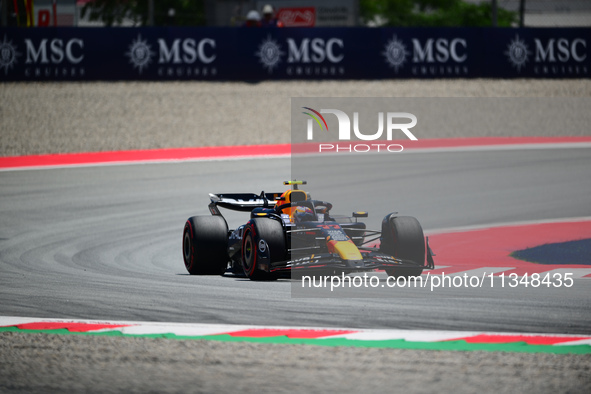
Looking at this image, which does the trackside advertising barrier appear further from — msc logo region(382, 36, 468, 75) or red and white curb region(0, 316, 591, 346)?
red and white curb region(0, 316, 591, 346)

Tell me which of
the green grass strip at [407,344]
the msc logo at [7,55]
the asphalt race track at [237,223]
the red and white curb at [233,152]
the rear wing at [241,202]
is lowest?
the green grass strip at [407,344]

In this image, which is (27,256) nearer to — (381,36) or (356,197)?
(356,197)

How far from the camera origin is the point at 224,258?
972 cm

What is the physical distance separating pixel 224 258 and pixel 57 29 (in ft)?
53.2

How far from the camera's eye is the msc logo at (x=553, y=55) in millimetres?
26250

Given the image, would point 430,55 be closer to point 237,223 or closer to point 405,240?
point 237,223

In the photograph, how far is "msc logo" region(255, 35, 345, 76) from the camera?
83.9 ft

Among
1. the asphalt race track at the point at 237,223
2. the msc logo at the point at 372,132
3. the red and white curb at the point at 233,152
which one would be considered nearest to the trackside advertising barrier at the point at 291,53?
the msc logo at the point at 372,132

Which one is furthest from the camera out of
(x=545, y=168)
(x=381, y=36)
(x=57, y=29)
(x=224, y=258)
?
(x=381, y=36)

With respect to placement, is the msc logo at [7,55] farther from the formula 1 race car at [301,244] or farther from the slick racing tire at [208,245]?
the formula 1 race car at [301,244]

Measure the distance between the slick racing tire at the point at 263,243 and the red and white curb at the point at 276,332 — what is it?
1685 millimetres

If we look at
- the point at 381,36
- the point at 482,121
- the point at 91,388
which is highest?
the point at 381,36

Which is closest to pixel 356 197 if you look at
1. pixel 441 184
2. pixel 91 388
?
pixel 441 184

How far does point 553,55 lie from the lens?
1049 inches
